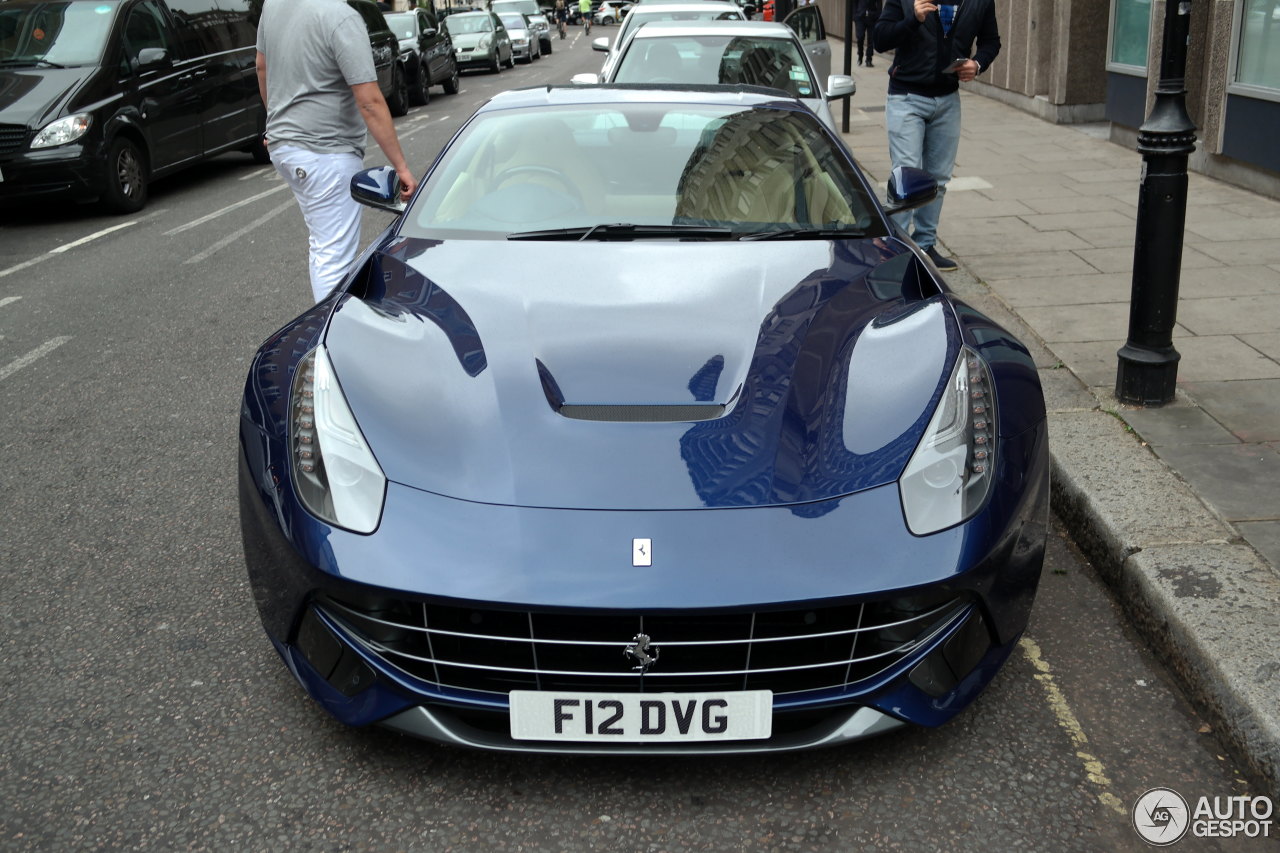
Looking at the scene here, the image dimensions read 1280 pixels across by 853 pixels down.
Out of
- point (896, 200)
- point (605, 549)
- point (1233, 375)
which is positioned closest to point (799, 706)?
point (605, 549)

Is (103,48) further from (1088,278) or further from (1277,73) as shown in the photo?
(1277,73)

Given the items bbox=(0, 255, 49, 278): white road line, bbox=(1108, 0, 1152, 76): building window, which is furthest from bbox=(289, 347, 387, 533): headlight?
bbox=(1108, 0, 1152, 76): building window

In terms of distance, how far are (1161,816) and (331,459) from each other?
6.16 feet

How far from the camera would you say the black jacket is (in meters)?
6.87

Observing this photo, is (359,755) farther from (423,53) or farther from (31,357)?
(423,53)

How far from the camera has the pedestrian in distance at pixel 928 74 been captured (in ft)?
22.6

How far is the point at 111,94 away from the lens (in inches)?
415

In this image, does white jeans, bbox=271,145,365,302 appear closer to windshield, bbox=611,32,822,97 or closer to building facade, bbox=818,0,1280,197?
building facade, bbox=818,0,1280,197

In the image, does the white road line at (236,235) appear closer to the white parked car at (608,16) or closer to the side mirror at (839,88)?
the side mirror at (839,88)

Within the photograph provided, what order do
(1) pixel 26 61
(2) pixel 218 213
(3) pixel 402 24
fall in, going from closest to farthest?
(2) pixel 218 213 < (1) pixel 26 61 < (3) pixel 402 24

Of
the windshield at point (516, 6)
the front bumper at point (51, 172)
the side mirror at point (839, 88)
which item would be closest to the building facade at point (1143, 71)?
the side mirror at point (839, 88)

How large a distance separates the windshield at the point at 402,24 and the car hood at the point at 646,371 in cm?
1900

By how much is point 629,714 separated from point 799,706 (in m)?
A: 0.34

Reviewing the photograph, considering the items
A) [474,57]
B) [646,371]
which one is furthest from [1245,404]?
[474,57]
